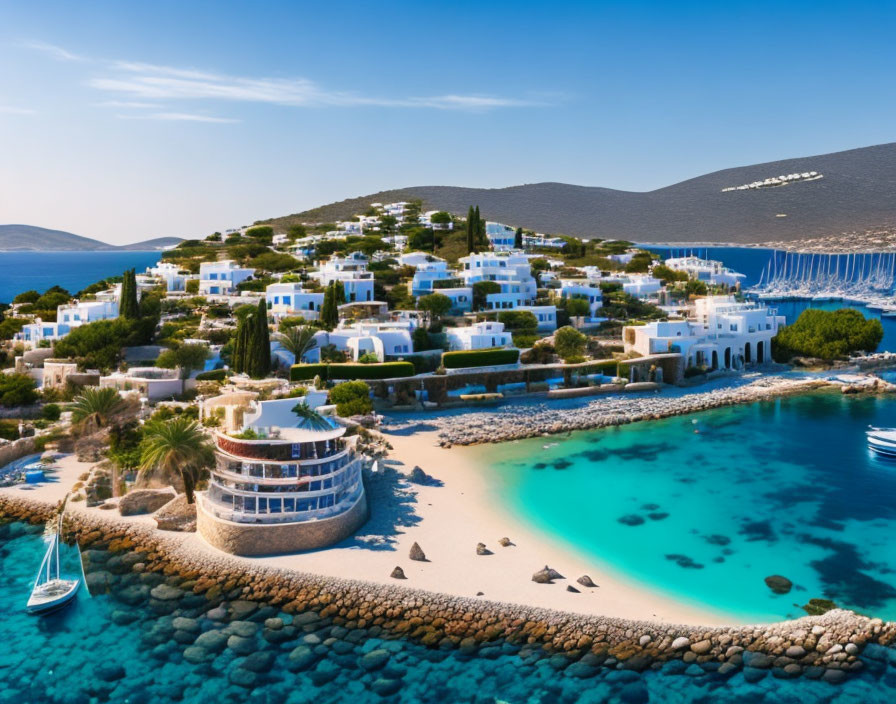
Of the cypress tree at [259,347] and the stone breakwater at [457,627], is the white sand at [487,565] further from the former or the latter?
the cypress tree at [259,347]

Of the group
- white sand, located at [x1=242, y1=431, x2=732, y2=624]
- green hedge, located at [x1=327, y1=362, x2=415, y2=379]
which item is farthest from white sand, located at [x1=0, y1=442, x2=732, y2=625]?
green hedge, located at [x1=327, y1=362, x2=415, y2=379]

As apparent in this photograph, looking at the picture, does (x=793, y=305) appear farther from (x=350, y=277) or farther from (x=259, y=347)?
(x=259, y=347)

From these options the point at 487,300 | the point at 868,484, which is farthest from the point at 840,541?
the point at 487,300

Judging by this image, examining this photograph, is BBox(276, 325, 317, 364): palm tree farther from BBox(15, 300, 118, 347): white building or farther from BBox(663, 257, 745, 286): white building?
BBox(663, 257, 745, 286): white building

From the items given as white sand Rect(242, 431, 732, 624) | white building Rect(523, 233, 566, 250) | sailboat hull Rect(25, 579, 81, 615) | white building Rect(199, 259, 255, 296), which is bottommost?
sailboat hull Rect(25, 579, 81, 615)

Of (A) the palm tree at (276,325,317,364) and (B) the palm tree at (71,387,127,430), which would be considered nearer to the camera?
(B) the palm tree at (71,387,127,430)

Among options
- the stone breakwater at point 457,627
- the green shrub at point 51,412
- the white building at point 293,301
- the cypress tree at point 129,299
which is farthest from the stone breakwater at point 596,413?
the cypress tree at point 129,299

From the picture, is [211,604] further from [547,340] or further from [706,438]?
[547,340]
